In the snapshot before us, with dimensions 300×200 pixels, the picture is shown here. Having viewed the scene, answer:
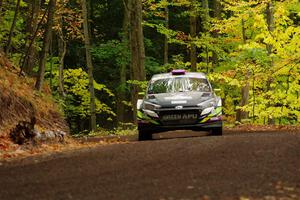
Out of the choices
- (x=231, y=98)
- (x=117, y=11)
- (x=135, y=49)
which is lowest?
(x=231, y=98)

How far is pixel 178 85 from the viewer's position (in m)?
14.9

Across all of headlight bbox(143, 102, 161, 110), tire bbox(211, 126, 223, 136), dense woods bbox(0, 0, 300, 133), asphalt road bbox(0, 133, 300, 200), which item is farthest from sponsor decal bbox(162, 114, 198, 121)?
dense woods bbox(0, 0, 300, 133)

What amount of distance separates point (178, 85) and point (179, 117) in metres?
1.64

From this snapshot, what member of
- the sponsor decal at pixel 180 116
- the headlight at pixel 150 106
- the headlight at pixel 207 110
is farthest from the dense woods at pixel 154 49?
the headlight at pixel 207 110

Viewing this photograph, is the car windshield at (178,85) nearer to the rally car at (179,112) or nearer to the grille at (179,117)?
the rally car at (179,112)

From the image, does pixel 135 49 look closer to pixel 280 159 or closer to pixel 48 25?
pixel 48 25

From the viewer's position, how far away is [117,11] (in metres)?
37.6

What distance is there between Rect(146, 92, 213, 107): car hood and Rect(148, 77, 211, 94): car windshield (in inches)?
22.3

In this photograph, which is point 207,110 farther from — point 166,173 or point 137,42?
point 137,42

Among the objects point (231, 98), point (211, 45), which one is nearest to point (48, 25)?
point (211, 45)

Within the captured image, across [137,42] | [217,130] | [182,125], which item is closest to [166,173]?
[182,125]

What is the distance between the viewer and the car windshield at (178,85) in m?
14.7

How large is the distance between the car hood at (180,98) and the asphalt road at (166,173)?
3.08 m

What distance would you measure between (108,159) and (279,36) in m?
12.7
